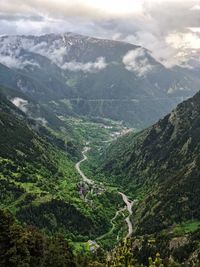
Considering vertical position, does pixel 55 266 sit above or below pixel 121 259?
below

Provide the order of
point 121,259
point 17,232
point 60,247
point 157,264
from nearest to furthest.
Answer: point 157,264, point 121,259, point 17,232, point 60,247

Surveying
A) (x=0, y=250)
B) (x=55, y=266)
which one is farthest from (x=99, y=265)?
(x=0, y=250)

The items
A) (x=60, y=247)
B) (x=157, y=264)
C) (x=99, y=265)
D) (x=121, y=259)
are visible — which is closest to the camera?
(x=157, y=264)

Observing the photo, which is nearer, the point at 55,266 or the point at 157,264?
the point at 157,264

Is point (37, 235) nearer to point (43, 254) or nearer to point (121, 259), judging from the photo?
point (43, 254)

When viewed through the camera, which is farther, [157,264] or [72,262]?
[72,262]

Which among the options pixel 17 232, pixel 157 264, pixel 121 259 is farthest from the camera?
pixel 17 232

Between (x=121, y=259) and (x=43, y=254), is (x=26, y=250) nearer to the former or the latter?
(x=43, y=254)

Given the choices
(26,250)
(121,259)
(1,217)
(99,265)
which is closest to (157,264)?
(121,259)

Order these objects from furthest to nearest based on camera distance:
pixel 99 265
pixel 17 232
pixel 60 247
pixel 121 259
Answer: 1. pixel 60 247
2. pixel 17 232
3. pixel 99 265
4. pixel 121 259
